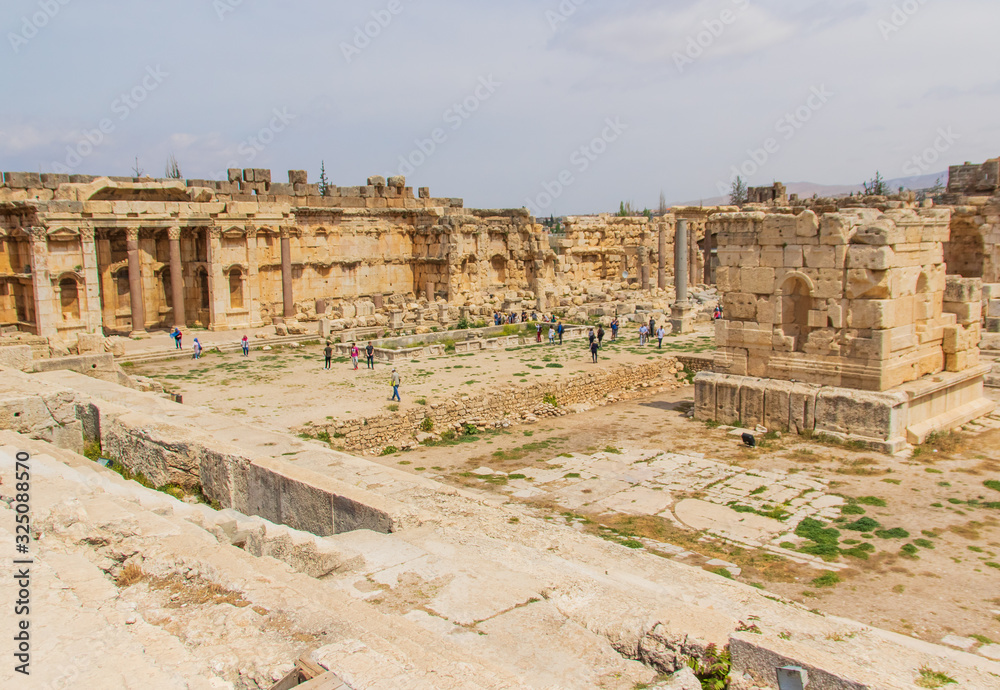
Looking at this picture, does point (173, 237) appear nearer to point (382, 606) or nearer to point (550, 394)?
point (550, 394)

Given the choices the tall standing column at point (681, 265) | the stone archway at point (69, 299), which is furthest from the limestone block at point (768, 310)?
the stone archway at point (69, 299)

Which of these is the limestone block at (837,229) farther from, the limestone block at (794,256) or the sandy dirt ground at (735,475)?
the sandy dirt ground at (735,475)

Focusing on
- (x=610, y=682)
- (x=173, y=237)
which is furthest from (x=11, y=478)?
(x=173, y=237)

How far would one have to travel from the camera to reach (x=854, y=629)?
15.5 ft

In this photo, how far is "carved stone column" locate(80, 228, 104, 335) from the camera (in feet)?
74.9

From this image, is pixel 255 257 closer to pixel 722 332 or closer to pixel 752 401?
pixel 722 332

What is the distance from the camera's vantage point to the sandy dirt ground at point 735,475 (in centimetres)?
728

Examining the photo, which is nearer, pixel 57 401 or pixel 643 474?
pixel 57 401

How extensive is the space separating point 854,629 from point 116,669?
422 cm

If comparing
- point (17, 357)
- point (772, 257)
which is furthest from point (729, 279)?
point (17, 357)

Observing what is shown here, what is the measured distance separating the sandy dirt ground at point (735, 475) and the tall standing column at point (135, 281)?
5.21 metres

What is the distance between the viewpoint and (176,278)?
25.0 meters

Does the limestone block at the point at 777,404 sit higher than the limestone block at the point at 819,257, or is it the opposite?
the limestone block at the point at 819,257

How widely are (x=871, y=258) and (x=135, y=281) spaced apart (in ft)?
70.3
